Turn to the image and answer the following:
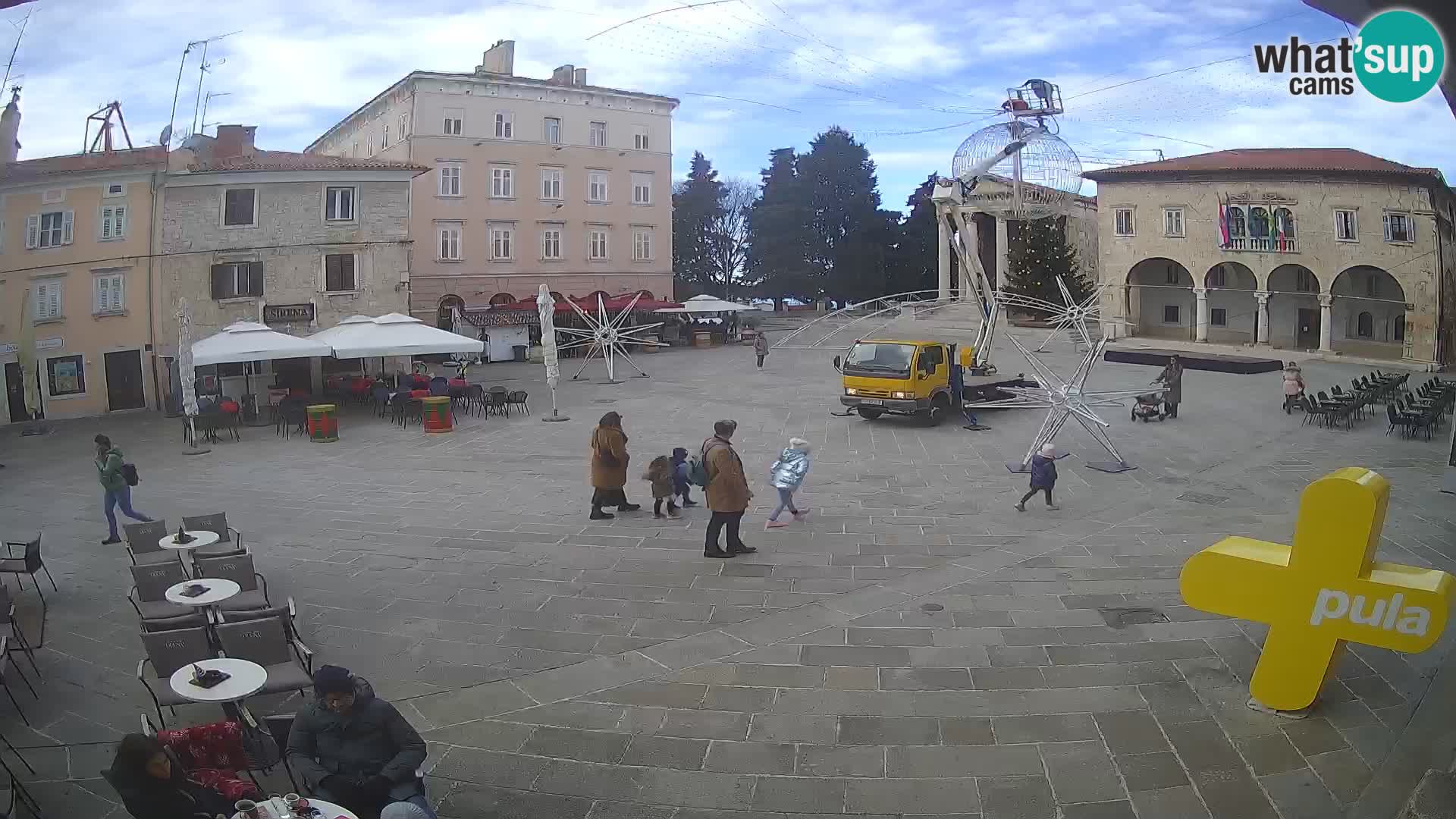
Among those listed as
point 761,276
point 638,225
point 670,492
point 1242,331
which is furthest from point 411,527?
point 761,276

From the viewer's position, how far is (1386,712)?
6.19 m

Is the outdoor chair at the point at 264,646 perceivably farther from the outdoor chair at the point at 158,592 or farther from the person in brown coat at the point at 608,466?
the person in brown coat at the point at 608,466

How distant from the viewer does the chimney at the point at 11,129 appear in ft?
35.5

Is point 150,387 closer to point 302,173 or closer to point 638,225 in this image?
point 302,173

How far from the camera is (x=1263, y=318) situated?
30.2 meters

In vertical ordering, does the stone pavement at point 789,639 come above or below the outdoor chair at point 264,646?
below

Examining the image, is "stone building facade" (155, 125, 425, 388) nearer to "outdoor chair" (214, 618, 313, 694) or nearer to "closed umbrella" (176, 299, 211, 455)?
"closed umbrella" (176, 299, 211, 455)

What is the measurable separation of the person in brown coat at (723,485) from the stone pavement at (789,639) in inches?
15.9

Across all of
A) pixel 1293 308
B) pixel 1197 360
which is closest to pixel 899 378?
pixel 1197 360

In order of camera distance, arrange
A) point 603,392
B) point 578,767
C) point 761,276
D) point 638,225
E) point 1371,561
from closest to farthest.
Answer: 1. point 578,767
2. point 1371,561
3. point 603,392
4. point 638,225
5. point 761,276

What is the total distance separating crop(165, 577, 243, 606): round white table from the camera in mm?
7211

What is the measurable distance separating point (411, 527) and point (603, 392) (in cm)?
1467

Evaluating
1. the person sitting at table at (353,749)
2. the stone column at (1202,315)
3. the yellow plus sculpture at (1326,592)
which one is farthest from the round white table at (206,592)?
the stone column at (1202,315)

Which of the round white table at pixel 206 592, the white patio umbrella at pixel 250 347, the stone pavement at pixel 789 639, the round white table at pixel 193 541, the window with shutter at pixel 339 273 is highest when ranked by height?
the window with shutter at pixel 339 273
